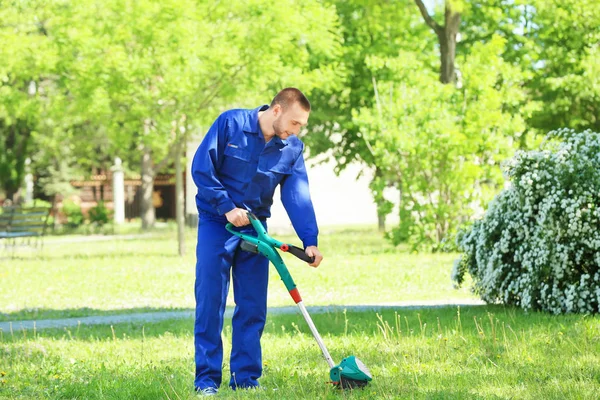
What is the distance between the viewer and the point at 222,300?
566 centimetres

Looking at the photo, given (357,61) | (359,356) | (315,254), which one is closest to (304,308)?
(315,254)

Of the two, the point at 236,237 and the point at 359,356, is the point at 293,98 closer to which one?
the point at 236,237

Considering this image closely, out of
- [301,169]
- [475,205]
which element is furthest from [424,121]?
[301,169]

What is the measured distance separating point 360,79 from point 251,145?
2215 centimetres

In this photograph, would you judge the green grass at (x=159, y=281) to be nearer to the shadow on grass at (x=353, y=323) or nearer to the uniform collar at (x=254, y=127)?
the shadow on grass at (x=353, y=323)

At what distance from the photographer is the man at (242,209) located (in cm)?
551

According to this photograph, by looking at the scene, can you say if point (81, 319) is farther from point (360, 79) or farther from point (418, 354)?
point (360, 79)

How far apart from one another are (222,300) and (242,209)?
1.90 feet

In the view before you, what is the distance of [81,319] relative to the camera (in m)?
9.94

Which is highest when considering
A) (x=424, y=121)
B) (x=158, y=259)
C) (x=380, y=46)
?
(x=380, y=46)

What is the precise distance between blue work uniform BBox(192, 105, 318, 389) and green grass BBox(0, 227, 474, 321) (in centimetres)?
508

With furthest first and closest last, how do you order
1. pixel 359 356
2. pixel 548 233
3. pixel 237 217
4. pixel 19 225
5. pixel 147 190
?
pixel 147 190 < pixel 19 225 < pixel 548 233 < pixel 359 356 < pixel 237 217

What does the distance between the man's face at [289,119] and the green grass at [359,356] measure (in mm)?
1445

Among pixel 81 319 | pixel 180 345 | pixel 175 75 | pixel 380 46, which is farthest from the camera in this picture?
pixel 380 46
